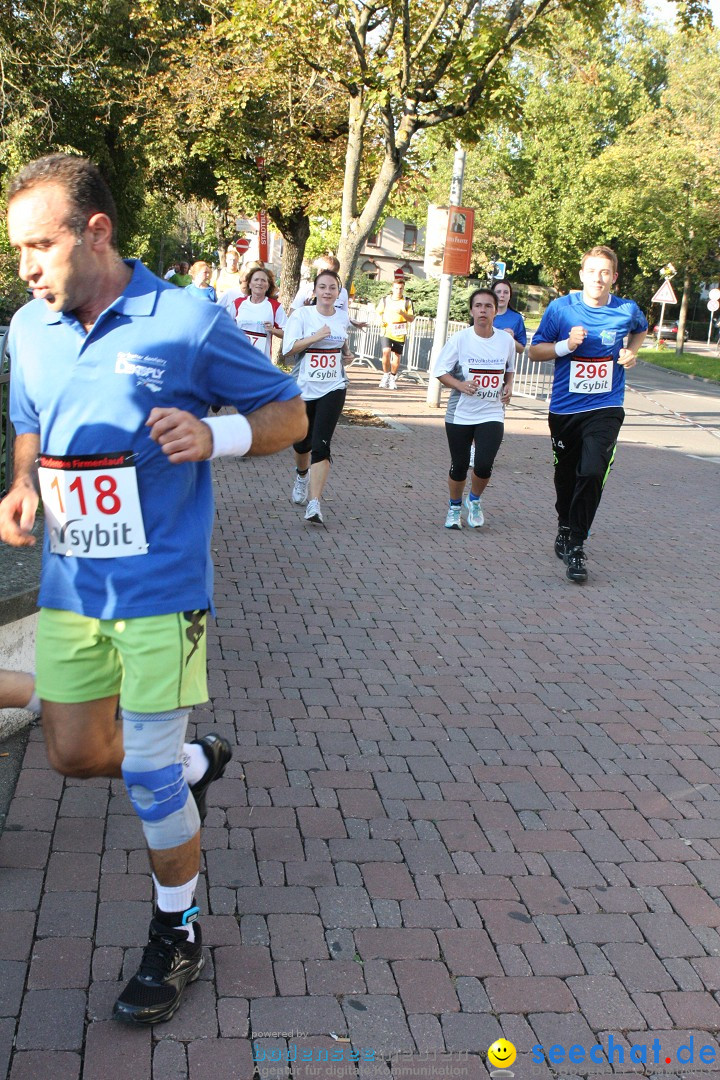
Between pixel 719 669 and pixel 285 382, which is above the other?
pixel 285 382

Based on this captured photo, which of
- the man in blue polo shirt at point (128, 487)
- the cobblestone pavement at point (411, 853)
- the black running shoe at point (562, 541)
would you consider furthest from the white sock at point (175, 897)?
the black running shoe at point (562, 541)

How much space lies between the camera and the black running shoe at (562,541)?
8508 mm

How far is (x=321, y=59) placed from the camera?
1602 cm

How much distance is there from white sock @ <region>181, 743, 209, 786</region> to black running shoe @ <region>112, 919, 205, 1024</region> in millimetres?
408

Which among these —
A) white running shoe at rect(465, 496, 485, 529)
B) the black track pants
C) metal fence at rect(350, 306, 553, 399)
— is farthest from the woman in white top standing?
metal fence at rect(350, 306, 553, 399)

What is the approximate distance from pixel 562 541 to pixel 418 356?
17.8 meters

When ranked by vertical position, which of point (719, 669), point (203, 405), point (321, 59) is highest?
point (321, 59)

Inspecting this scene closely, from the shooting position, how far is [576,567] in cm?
796

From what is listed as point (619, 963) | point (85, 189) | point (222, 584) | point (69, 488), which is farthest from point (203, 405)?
point (222, 584)

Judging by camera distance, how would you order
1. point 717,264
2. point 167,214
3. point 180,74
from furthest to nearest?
point 717,264, point 167,214, point 180,74

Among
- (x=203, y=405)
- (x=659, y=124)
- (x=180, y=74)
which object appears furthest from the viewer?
(x=659, y=124)

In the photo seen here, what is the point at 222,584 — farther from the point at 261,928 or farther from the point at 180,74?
the point at 180,74

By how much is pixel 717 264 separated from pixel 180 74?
4187 cm

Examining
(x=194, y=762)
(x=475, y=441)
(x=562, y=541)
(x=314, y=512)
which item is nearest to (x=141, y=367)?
(x=194, y=762)
